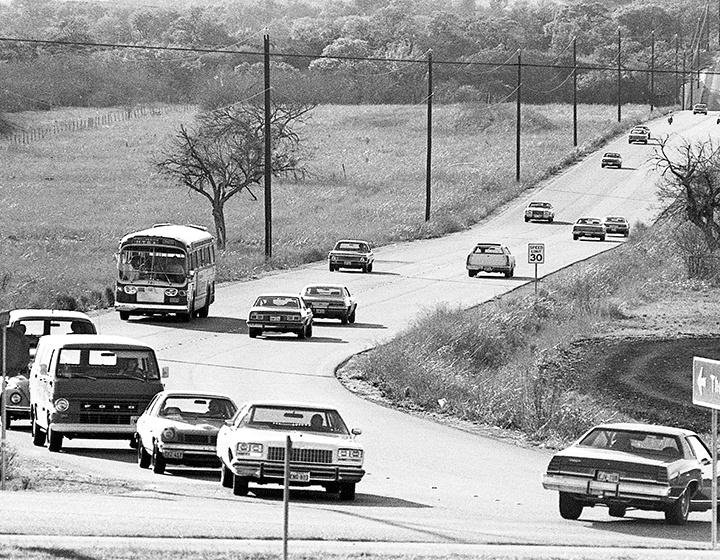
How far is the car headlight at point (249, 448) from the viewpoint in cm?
1906

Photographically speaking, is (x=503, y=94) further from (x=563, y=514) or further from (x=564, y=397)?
(x=563, y=514)

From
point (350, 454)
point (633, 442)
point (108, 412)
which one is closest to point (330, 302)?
point (108, 412)

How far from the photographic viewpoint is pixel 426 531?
16.9 metres

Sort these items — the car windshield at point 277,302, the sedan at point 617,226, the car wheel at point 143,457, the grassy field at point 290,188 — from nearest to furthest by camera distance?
the car wheel at point 143,457 < the car windshield at point 277,302 < the grassy field at point 290,188 < the sedan at point 617,226

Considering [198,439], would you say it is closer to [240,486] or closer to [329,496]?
[240,486]

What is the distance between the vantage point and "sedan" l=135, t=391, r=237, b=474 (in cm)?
2156

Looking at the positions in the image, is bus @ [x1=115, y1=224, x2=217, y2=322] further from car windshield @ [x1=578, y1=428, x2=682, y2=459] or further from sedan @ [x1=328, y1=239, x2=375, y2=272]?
car windshield @ [x1=578, y1=428, x2=682, y2=459]

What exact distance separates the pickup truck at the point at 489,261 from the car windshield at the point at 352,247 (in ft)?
14.8

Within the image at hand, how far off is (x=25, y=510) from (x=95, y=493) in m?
2.65

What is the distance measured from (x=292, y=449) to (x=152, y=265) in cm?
2665

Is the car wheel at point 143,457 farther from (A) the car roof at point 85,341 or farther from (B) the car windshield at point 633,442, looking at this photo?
(B) the car windshield at point 633,442

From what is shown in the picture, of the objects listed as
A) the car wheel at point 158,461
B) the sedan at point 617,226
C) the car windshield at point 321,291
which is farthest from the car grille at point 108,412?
the sedan at point 617,226

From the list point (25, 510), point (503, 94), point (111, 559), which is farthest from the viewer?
point (503, 94)

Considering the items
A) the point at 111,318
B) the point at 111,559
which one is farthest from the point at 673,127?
the point at 111,559
